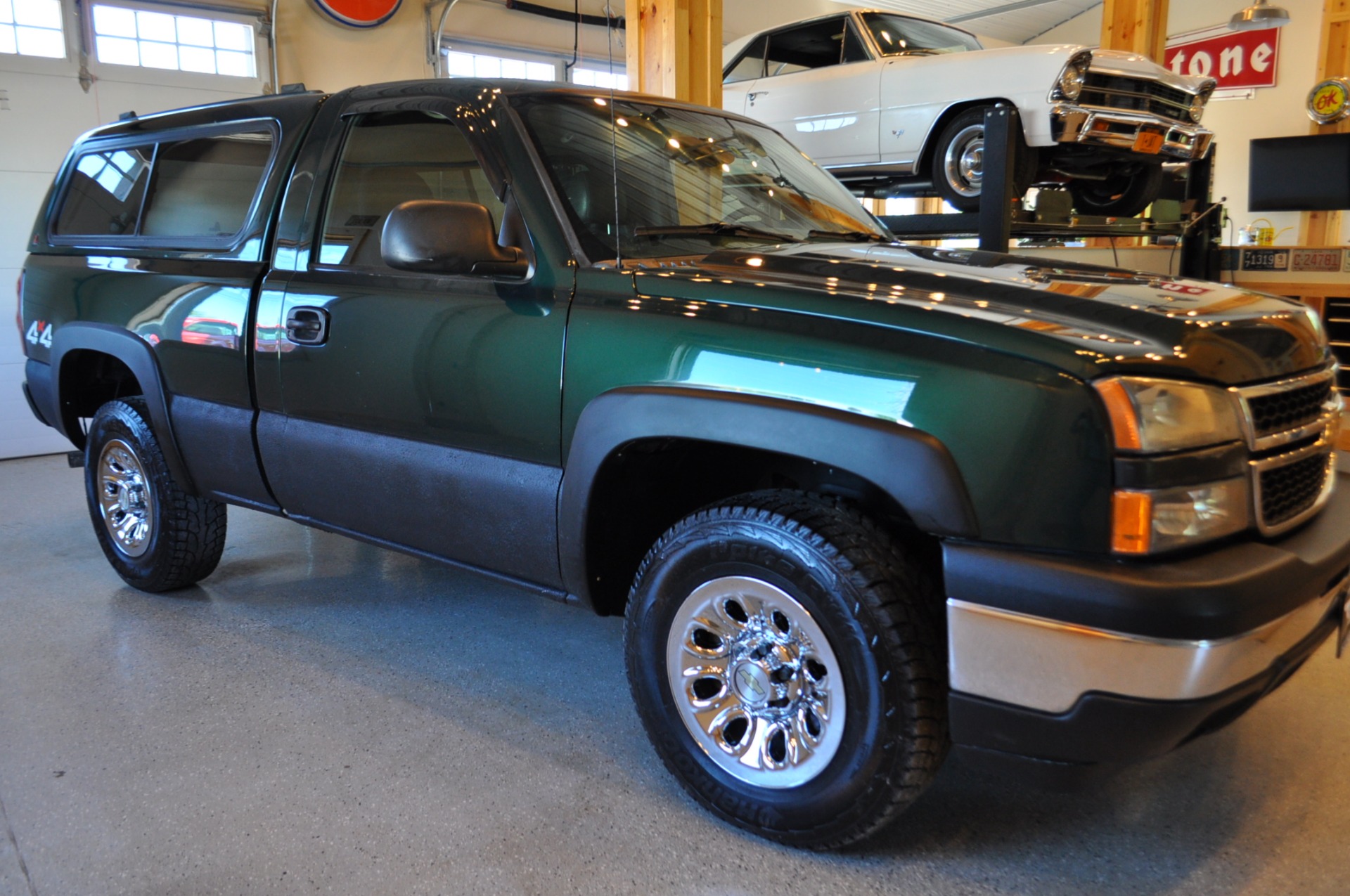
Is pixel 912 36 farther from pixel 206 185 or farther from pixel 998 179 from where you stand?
pixel 206 185

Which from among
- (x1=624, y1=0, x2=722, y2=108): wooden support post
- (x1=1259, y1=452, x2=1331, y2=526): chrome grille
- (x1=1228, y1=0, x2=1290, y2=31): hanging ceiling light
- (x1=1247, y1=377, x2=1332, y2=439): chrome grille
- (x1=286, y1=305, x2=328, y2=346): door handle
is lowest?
(x1=1259, y1=452, x2=1331, y2=526): chrome grille

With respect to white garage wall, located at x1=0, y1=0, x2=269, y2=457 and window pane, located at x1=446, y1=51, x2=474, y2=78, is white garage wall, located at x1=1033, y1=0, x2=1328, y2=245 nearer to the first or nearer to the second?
window pane, located at x1=446, y1=51, x2=474, y2=78

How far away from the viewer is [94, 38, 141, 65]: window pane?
264 inches

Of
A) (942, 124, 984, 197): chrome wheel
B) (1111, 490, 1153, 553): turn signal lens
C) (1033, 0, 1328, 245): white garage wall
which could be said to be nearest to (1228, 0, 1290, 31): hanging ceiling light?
(1033, 0, 1328, 245): white garage wall

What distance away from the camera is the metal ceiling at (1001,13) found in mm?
14078

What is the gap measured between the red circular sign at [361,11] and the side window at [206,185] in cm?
501

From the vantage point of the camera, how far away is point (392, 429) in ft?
8.46

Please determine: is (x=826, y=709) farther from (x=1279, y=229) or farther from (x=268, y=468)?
(x=1279, y=229)

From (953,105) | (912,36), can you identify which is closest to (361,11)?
(912,36)

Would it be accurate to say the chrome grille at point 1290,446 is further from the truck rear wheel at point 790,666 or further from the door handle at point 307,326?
the door handle at point 307,326

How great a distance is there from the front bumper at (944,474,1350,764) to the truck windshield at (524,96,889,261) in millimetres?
1110

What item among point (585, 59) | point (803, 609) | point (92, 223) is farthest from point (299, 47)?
point (803, 609)

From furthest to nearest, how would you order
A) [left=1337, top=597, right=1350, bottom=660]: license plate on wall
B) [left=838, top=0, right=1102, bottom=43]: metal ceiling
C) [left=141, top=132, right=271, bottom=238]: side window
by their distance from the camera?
[left=838, top=0, right=1102, bottom=43]: metal ceiling < [left=141, top=132, right=271, bottom=238]: side window < [left=1337, top=597, right=1350, bottom=660]: license plate on wall

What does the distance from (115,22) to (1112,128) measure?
644 centimetres
